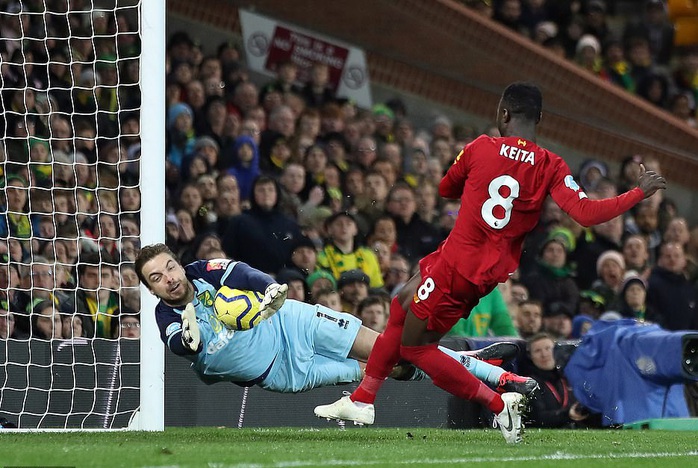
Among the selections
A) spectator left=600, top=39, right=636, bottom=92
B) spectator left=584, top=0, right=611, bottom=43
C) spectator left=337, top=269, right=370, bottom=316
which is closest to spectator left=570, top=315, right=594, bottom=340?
spectator left=337, top=269, right=370, bottom=316

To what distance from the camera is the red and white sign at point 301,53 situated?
45.6 feet

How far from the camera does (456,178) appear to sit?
255 inches

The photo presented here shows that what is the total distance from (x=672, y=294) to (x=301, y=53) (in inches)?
195

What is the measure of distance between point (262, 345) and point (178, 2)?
7.40 meters

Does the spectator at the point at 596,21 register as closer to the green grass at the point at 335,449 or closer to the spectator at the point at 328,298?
the spectator at the point at 328,298

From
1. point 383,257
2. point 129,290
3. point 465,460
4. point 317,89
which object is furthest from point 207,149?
point 465,460

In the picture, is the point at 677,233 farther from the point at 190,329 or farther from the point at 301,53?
the point at 190,329

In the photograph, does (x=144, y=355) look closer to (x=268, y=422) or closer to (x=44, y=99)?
(x=268, y=422)

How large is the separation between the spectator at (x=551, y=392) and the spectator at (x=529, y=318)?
45.7 inches

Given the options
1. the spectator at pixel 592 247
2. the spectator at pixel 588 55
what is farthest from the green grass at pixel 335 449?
the spectator at pixel 588 55

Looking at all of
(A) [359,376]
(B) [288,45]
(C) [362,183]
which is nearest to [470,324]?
(C) [362,183]

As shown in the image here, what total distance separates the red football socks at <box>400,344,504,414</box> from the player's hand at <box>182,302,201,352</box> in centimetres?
105

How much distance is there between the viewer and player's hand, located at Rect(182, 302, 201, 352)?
20.9 feet

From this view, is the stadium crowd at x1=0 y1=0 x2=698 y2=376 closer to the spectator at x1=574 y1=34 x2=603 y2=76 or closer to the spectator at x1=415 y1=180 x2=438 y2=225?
the spectator at x1=415 y1=180 x2=438 y2=225
